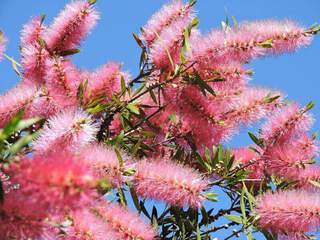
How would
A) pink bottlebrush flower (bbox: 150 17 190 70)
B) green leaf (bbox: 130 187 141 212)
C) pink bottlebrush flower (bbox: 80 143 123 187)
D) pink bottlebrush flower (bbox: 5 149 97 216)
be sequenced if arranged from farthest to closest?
pink bottlebrush flower (bbox: 150 17 190 70) → green leaf (bbox: 130 187 141 212) → pink bottlebrush flower (bbox: 80 143 123 187) → pink bottlebrush flower (bbox: 5 149 97 216)

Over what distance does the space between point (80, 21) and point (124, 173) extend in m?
0.60

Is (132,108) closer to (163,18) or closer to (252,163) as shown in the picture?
(163,18)

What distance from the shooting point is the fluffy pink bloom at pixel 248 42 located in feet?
6.07

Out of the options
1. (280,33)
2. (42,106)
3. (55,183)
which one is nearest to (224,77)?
(280,33)

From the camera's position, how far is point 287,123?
200 centimetres

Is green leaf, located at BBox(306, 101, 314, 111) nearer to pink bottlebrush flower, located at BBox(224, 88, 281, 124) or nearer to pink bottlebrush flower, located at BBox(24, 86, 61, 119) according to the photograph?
pink bottlebrush flower, located at BBox(224, 88, 281, 124)

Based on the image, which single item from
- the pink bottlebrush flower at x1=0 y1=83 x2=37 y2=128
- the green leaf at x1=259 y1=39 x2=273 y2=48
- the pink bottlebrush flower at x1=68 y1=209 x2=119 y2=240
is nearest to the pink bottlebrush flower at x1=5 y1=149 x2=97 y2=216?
the pink bottlebrush flower at x1=68 y1=209 x2=119 y2=240

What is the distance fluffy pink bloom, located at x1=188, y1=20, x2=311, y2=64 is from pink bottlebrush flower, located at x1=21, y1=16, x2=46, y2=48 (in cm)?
52

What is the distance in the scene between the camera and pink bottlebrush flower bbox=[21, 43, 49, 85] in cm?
190

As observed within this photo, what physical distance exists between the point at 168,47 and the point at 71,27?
32 centimetres

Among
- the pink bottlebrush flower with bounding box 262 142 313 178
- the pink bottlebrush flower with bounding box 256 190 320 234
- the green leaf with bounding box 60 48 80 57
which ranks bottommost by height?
the pink bottlebrush flower with bounding box 256 190 320 234

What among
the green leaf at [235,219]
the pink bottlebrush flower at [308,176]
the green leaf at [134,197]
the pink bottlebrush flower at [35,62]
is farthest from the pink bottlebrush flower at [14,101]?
the pink bottlebrush flower at [308,176]

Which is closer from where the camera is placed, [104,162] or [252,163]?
[104,162]

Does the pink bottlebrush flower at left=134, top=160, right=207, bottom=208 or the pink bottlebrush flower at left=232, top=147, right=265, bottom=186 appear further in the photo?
the pink bottlebrush flower at left=232, top=147, right=265, bottom=186
